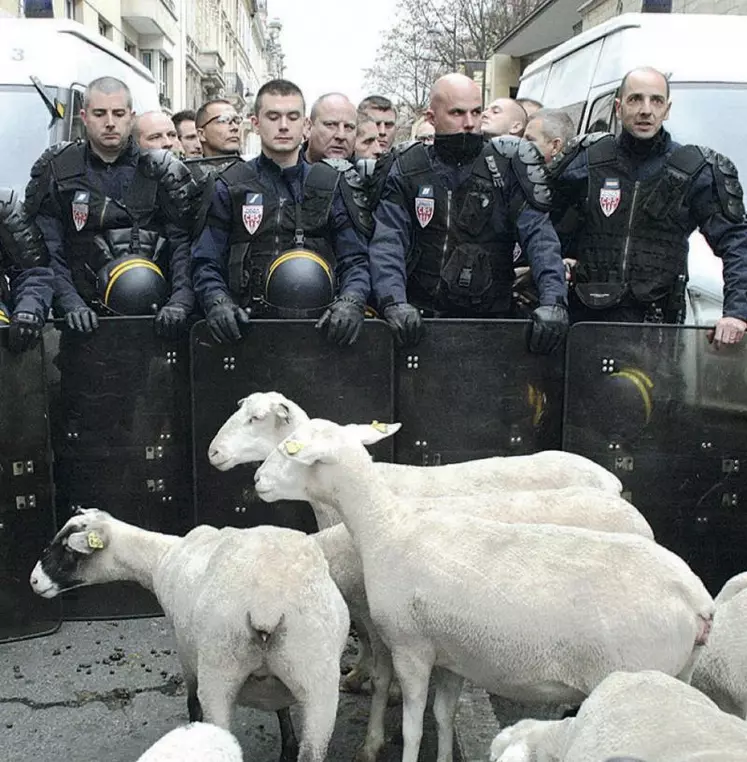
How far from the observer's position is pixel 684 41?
7840mm

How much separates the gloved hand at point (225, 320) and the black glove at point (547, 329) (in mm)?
1528

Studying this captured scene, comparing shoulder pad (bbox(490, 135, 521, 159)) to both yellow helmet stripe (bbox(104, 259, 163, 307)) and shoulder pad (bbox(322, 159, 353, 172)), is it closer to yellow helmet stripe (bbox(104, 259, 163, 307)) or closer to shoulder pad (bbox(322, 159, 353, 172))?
shoulder pad (bbox(322, 159, 353, 172))

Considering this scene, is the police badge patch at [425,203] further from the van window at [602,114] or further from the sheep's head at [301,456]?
the van window at [602,114]

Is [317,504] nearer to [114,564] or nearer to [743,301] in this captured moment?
[114,564]

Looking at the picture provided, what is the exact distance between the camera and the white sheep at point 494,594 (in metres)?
3.29

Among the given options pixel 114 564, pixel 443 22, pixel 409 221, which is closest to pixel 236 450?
pixel 114 564

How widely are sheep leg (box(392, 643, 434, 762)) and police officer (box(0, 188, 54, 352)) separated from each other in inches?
103

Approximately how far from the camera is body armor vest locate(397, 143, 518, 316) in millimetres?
5648

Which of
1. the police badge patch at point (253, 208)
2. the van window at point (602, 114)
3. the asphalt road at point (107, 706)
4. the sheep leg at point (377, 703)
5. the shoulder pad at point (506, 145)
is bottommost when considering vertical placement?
the asphalt road at point (107, 706)

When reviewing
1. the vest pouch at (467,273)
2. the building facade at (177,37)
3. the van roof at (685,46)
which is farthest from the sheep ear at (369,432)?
the building facade at (177,37)

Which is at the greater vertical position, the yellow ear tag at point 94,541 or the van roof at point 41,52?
the van roof at point 41,52

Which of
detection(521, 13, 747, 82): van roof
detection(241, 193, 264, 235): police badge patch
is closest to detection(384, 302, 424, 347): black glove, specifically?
detection(241, 193, 264, 235): police badge patch

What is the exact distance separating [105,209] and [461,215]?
2055 millimetres

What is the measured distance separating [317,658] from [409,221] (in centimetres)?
300
